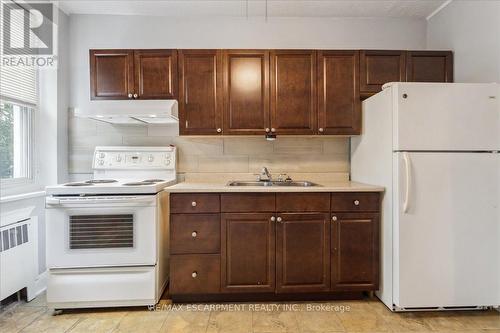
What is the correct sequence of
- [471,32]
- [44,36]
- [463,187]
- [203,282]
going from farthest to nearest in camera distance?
[44,36] < [471,32] < [203,282] < [463,187]

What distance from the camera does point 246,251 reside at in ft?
7.11

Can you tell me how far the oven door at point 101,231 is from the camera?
202cm

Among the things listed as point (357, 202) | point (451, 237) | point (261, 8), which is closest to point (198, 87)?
point (261, 8)

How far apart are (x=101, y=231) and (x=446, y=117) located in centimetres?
257

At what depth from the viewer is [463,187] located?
1.97 metres

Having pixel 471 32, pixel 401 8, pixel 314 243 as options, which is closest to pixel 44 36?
pixel 314 243

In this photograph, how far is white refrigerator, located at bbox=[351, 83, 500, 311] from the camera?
6.41 feet

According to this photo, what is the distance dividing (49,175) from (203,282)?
1.69 meters

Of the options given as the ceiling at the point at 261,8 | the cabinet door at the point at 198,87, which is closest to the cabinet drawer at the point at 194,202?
the cabinet door at the point at 198,87

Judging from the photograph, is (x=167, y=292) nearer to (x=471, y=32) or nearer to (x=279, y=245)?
(x=279, y=245)

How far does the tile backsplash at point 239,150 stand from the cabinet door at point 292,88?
0.35 meters

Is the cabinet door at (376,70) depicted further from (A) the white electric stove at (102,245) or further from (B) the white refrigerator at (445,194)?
(A) the white electric stove at (102,245)

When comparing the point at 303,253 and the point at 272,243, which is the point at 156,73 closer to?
the point at 272,243

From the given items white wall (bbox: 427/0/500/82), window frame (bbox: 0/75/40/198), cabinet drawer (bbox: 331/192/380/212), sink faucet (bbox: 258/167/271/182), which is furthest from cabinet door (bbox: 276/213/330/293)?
window frame (bbox: 0/75/40/198)
